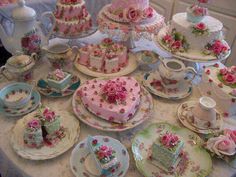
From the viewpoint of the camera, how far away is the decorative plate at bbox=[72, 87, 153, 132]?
105cm

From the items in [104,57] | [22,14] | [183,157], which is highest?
[22,14]

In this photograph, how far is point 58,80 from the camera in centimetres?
119

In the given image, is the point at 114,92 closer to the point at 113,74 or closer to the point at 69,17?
the point at 113,74

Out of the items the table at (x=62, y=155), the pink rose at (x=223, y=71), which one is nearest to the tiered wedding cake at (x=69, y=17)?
the table at (x=62, y=155)

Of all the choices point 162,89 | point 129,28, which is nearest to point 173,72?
point 162,89

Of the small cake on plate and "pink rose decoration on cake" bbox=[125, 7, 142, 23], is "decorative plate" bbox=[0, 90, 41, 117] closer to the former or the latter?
the small cake on plate

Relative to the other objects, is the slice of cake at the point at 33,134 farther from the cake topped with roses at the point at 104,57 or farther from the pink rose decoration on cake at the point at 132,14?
the pink rose decoration on cake at the point at 132,14

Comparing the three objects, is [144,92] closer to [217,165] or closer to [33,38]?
[217,165]

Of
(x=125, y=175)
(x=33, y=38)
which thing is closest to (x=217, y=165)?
(x=125, y=175)

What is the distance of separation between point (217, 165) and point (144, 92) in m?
0.43

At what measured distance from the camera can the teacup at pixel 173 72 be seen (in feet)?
3.96

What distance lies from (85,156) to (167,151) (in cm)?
28

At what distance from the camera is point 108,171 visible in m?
0.88

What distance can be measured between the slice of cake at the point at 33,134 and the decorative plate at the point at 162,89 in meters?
0.55
